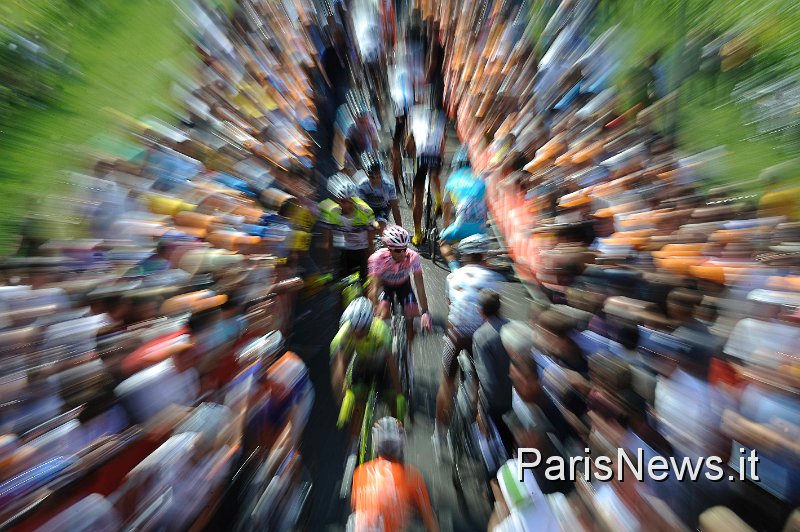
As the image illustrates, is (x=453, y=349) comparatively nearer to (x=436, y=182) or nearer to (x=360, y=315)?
(x=360, y=315)

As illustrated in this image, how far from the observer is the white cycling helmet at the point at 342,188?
3.50 m

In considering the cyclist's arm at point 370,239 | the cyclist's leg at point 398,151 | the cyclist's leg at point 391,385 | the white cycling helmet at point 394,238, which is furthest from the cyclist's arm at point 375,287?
the cyclist's leg at point 398,151

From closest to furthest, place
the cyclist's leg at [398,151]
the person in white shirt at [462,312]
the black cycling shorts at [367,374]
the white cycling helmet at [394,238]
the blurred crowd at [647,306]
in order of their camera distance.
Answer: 1. the blurred crowd at [647,306]
2. the person in white shirt at [462,312]
3. the black cycling shorts at [367,374]
4. the white cycling helmet at [394,238]
5. the cyclist's leg at [398,151]

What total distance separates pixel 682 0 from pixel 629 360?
6.83 feet

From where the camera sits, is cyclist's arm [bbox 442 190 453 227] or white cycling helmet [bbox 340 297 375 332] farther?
cyclist's arm [bbox 442 190 453 227]

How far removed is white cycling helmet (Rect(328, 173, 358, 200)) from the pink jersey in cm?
74

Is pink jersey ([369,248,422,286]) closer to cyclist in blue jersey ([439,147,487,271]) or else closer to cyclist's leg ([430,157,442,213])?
cyclist in blue jersey ([439,147,487,271])

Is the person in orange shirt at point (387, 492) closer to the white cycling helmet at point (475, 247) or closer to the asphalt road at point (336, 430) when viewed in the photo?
the asphalt road at point (336, 430)

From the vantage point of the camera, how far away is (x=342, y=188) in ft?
11.5

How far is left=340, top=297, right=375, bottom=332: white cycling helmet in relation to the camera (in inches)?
97.7

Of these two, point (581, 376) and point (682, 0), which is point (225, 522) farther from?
point (682, 0)

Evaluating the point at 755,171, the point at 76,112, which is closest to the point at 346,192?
the point at 76,112

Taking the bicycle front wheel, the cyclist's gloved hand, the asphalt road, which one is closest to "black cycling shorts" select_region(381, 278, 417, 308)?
the bicycle front wheel

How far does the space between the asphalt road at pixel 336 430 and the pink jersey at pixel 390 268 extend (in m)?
0.69
